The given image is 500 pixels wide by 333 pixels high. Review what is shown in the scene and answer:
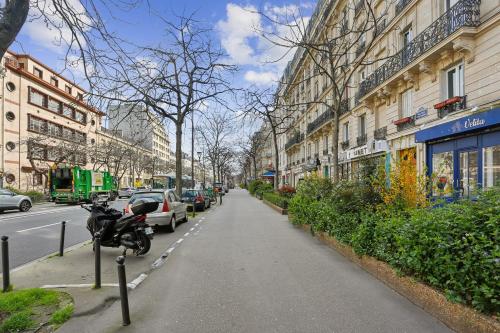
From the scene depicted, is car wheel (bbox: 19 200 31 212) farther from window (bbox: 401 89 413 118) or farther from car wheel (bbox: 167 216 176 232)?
window (bbox: 401 89 413 118)

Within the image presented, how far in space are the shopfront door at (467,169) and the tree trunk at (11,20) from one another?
42.9ft

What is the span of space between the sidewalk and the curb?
4.03 metres

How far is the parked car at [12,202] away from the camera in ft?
62.5

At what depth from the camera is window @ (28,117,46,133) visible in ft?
128

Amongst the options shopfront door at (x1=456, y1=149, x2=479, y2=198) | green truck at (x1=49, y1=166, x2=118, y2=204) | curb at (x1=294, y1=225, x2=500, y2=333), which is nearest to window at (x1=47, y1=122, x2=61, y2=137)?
green truck at (x1=49, y1=166, x2=118, y2=204)

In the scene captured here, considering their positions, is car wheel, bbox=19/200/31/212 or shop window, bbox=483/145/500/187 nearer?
shop window, bbox=483/145/500/187

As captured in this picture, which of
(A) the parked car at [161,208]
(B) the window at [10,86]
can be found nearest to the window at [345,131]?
(A) the parked car at [161,208]

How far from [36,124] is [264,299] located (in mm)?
45011

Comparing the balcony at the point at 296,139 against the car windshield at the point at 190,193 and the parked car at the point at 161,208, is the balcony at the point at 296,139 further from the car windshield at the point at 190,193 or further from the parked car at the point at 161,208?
the parked car at the point at 161,208

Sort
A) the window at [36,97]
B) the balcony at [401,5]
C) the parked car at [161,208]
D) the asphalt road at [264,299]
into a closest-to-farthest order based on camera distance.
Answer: the asphalt road at [264,299], the parked car at [161,208], the balcony at [401,5], the window at [36,97]

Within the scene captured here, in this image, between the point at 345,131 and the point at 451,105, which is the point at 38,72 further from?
the point at 451,105

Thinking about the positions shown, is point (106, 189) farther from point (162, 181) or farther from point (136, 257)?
point (136, 257)

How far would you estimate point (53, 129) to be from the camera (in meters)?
43.9

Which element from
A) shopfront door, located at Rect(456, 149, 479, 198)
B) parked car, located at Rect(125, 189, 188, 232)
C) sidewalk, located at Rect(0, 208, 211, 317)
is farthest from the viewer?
shopfront door, located at Rect(456, 149, 479, 198)
